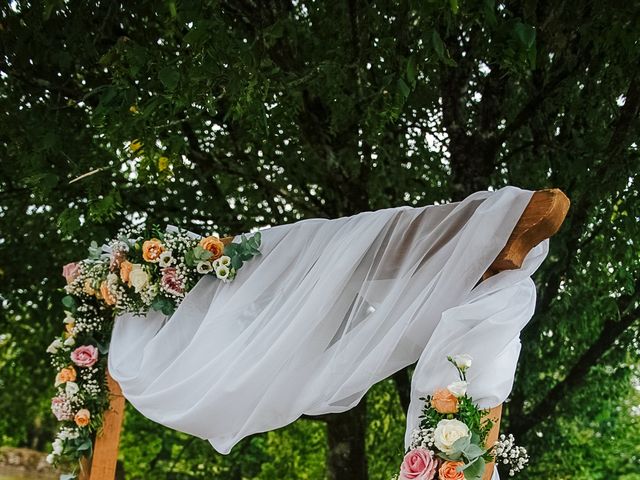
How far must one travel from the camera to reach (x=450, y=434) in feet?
7.52

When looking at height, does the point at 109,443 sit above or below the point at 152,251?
below

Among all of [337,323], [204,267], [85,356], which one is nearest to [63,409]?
[85,356]

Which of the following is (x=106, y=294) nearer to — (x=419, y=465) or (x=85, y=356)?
(x=85, y=356)

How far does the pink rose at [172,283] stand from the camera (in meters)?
3.45

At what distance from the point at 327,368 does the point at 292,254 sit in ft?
1.85

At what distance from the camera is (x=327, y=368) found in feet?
9.18

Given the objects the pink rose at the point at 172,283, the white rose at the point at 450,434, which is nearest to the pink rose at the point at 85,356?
the pink rose at the point at 172,283

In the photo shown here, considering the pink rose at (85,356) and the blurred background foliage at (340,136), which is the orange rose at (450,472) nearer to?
the blurred background foliage at (340,136)

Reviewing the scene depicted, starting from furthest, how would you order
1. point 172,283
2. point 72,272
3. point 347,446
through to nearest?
point 347,446 → point 72,272 → point 172,283

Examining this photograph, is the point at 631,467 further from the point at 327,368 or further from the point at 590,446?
the point at 327,368

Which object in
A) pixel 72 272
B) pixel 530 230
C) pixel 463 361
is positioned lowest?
pixel 463 361

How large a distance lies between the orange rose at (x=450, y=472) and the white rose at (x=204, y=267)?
4.73 ft

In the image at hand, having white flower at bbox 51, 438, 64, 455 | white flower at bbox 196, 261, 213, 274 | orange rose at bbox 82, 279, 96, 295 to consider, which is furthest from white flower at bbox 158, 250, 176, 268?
white flower at bbox 51, 438, 64, 455

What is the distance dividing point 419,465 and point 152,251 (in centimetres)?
163
